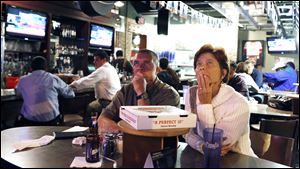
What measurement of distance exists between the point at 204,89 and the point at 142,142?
604mm

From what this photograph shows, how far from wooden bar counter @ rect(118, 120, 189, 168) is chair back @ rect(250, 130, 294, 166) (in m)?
1.02

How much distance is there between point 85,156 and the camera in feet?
5.33

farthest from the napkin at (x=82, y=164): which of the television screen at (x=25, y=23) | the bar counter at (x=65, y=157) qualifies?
the television screen at (x=25, y=23)

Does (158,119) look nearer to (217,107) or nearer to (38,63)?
(217,107)

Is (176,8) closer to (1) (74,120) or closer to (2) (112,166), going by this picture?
(1) (74,120)

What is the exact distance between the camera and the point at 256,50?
1280 centimetres

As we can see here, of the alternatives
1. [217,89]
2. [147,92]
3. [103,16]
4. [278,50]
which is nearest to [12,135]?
[147,92]

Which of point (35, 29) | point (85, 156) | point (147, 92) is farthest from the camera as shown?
point (35, 29)

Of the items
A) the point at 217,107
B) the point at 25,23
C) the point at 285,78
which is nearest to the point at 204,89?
the point at 217,107

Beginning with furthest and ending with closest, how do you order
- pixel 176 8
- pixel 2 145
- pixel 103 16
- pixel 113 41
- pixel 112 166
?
1. pixel 113 41
2. pixel 103 16
3. pixel 176 8
4. pixel 2 145
5. pixel 112 166

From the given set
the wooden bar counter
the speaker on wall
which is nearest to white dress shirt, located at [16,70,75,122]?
the wooden bar counter

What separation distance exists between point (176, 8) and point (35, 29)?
8.91 ft

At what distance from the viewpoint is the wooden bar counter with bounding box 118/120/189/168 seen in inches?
55.9

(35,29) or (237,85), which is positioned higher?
(35,29)
